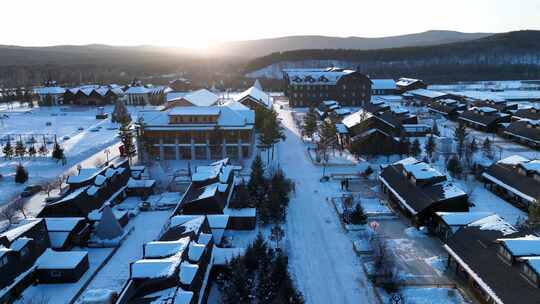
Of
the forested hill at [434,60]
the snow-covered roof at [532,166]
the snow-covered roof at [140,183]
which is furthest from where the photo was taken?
the forested hill at [434,60]

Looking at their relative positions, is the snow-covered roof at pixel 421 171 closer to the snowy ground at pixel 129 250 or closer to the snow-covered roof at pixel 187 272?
the snow-covered roof at pixel 187 272

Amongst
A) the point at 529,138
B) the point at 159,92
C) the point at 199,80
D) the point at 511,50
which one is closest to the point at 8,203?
the point at 529,138

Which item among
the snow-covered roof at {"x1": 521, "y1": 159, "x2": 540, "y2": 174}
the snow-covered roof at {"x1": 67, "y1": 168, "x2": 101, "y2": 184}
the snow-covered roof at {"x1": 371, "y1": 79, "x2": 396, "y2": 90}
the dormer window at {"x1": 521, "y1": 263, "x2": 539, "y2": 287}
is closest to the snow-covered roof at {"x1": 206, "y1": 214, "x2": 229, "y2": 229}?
the snow-covered roof at {"x1": 67, "y1": 168, "x2": 101, "y2": 184}

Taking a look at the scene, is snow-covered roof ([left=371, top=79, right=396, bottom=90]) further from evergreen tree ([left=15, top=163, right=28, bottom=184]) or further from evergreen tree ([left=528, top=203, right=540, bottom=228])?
evergreen tree ([left=15, top=163, right=28, bottom=184])

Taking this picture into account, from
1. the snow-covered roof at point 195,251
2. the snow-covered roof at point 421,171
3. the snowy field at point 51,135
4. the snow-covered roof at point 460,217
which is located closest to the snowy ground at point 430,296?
the snow-covered roof at point 460,217

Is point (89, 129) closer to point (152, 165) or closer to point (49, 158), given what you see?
point (49, 158)

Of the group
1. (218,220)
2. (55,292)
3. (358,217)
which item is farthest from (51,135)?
(358,217)
